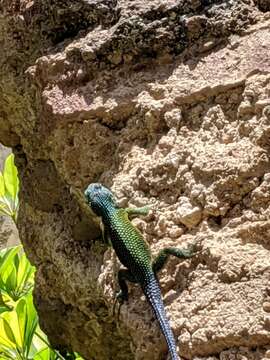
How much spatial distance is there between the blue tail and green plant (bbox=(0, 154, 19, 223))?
1.79 meters

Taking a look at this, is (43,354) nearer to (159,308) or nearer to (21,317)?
(21,317)

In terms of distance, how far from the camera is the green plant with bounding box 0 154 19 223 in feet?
12.8

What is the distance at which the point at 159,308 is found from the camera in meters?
2.11

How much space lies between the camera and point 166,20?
2.52m

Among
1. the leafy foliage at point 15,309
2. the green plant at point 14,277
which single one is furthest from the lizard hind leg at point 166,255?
the green plant at point 14,277

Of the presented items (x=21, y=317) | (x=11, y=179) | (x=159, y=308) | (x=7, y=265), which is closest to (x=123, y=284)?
(x=159, y=308)

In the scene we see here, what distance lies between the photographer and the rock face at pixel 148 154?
210 cm

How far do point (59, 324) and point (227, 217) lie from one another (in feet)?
3.22

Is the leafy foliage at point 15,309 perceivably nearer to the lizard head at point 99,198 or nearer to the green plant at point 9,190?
the green plant at point 9,190

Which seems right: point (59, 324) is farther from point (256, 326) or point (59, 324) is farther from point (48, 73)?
point (256, 326)

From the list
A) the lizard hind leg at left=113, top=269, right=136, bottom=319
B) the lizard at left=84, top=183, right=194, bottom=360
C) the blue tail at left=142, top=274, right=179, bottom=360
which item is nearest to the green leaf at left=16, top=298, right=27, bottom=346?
the lizard at left=84, top=183, right=194, bottom=360

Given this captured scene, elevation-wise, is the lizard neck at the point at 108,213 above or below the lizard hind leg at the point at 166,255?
above

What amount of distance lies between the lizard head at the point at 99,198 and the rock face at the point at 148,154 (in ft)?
0.18

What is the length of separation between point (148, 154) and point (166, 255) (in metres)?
0.36
